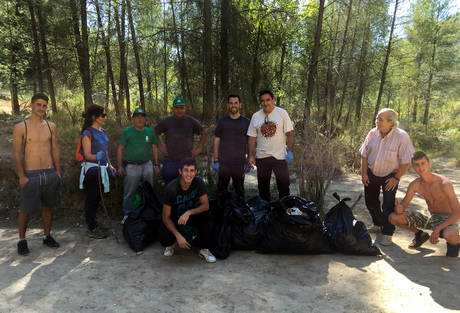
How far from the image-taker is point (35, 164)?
10.5ft

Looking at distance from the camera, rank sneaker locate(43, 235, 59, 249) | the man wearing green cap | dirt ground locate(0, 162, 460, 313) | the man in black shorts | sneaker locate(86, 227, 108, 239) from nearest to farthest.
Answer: dirt ground locate(0, 162, 460, 313), sneaker locate(43, 235, 59, 249), sneaker locate(86, 227, 108, 239), the man in black shorts, the man wearing green cap

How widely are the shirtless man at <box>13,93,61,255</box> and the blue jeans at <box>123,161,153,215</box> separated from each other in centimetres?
81

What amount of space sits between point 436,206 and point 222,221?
88.4 inches

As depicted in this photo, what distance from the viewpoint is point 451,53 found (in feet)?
65.5

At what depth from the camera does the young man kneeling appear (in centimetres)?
304

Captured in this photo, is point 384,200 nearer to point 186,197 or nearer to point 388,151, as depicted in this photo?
point 388,151

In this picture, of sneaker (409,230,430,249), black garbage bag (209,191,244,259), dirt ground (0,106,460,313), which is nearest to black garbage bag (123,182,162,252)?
dirt ground (0,106,460,313)

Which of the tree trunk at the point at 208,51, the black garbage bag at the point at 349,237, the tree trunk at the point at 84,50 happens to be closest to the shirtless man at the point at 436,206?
the black garbage bag at the point at 349,237

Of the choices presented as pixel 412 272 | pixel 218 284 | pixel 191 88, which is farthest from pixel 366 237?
pixel 191 88

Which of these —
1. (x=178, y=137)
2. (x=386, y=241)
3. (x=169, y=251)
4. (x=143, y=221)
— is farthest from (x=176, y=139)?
(x=386, y=241)

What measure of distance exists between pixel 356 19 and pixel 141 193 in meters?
15.9

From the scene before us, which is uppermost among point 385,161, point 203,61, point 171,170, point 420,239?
point 203,61

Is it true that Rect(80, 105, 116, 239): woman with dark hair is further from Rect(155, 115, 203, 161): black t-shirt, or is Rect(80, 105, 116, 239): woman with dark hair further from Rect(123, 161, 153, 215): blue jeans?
Rect(155, 115, 203, 161): black t-shirt

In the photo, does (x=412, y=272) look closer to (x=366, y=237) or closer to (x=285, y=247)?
(x=366, y=237)
